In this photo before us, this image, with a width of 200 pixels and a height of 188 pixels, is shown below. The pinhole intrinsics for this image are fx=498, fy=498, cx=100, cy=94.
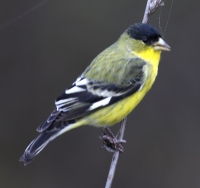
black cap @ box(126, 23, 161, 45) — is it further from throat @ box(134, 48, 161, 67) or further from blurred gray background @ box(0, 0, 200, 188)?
blurred gray background @ box(0, 0, 200, 188)

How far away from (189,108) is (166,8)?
174 cm

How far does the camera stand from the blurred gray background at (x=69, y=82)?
26.3ft

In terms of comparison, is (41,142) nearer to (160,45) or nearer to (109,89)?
(109,89)

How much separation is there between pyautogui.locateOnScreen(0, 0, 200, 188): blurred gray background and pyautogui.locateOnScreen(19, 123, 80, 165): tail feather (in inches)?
127

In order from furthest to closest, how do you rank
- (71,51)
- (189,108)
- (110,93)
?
(71,51)
(189,108)
(110,93)

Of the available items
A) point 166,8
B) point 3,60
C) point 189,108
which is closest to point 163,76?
point 189,108

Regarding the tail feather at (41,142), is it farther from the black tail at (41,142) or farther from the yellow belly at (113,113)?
the yellow belly at (113,113)

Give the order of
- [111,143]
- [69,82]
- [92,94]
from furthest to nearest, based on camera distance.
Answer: [69,82] → [111,143] → [92,94]

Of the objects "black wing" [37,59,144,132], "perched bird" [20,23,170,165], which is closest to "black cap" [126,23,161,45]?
"perched bird" [20,23,170,165]

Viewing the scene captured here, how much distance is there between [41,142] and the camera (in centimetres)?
479

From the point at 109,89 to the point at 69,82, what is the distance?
11.2ft

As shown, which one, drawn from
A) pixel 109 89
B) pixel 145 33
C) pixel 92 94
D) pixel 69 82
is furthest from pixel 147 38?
pixel 69 82

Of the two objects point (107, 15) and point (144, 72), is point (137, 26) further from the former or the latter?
point (107, 15)

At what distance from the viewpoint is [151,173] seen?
8.05 metres
